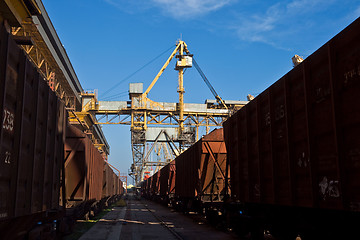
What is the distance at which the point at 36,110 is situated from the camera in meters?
6.42

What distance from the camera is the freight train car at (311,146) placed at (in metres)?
5.46

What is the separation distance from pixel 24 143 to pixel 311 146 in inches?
207

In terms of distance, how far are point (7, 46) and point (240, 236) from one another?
32.4 ft

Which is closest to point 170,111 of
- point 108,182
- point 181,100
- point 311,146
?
point 181,100

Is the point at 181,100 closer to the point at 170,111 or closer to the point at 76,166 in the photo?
the point at 170,111

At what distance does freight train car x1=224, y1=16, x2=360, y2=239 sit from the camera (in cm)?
546

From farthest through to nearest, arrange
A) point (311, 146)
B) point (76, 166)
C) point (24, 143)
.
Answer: point (76, 166) < point (311, 146) < point (24, 143)

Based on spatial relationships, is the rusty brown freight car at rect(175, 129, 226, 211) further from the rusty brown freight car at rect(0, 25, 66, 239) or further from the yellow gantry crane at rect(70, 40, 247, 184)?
the yellow gantry crane at rect(70, 40, 247, 184)

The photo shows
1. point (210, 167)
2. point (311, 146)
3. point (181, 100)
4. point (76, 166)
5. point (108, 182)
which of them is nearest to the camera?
point (311, 146)

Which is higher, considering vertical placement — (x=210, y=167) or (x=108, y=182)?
(x=210, y=167)

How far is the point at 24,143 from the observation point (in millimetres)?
5816

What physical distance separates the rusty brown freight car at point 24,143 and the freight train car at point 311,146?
5.22 m

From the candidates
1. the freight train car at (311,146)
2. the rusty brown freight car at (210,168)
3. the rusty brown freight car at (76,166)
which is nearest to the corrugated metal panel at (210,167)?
the rusty brown freight car at (210,168)

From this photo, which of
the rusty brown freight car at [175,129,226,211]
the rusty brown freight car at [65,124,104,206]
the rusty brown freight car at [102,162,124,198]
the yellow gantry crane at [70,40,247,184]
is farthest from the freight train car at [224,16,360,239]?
the yellow gantry crane at [70,40,247,184]
